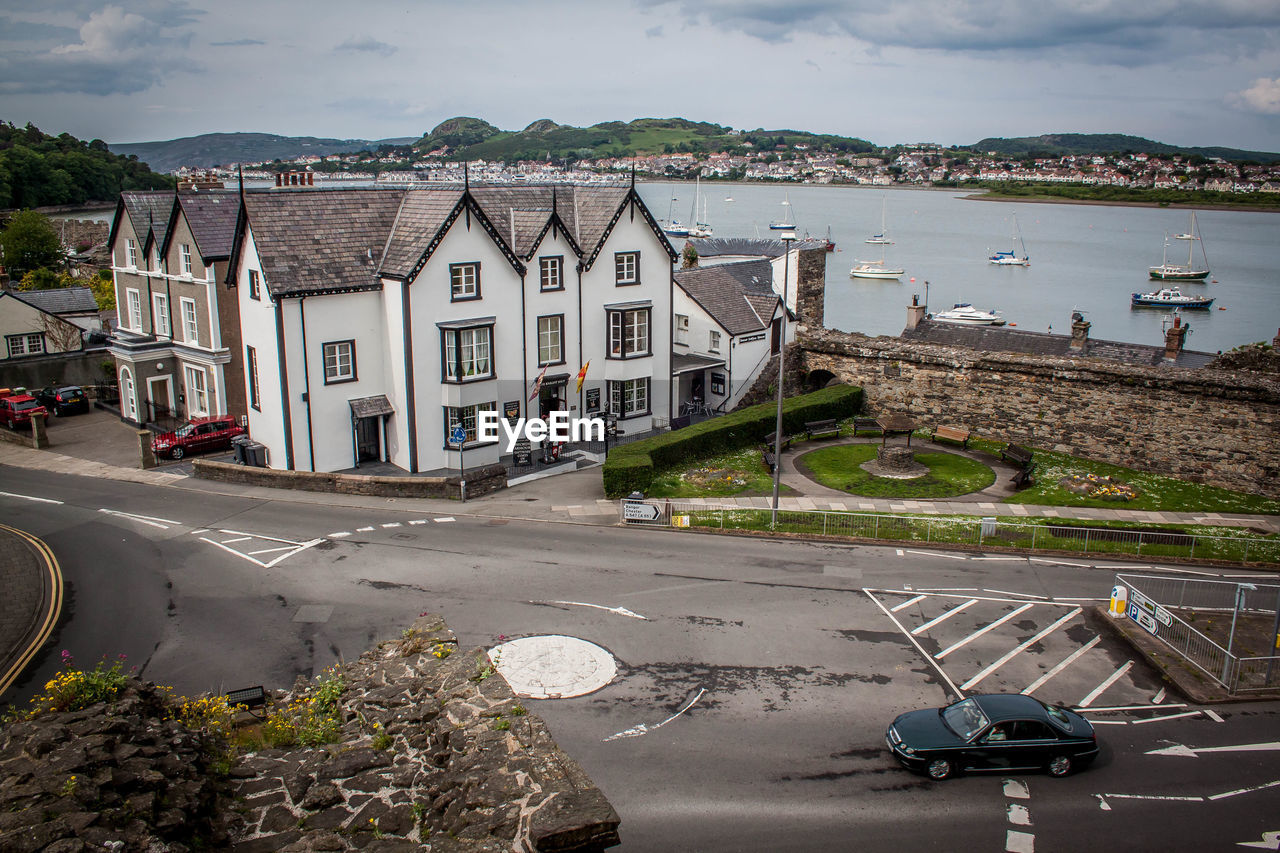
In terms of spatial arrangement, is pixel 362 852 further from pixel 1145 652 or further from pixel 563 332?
pixel 563 332

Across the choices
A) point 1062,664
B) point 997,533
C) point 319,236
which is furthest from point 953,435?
point 319,236

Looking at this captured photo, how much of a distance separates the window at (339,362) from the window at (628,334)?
38.8 feet

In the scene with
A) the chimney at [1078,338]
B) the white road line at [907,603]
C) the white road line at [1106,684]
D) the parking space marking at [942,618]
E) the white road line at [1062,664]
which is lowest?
the white road line at [1106,684]

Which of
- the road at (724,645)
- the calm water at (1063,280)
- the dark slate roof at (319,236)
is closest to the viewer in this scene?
the road at (724,645)

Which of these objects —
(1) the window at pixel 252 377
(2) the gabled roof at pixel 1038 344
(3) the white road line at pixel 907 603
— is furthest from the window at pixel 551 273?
(2) the gabled roof at pixel 1038 344

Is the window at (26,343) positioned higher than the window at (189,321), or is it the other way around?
the window at (189,321)

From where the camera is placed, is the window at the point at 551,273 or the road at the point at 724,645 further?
the window at the point at 551,273

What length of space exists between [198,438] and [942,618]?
32.2 m

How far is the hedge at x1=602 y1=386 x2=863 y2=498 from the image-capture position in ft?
112

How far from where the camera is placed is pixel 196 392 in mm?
43562

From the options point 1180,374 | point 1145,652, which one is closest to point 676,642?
point 1145,652

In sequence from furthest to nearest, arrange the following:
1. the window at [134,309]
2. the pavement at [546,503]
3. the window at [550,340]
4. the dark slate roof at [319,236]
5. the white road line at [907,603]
A: the window at [134,309], the window at [550,340], the dark slate roof at [319,236], the pavement at [546,503], the white road line at [907,603]

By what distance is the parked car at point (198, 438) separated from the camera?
3944 cm

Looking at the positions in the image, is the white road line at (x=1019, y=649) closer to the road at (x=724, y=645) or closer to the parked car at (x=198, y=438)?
the road at (x=724, y=645)
